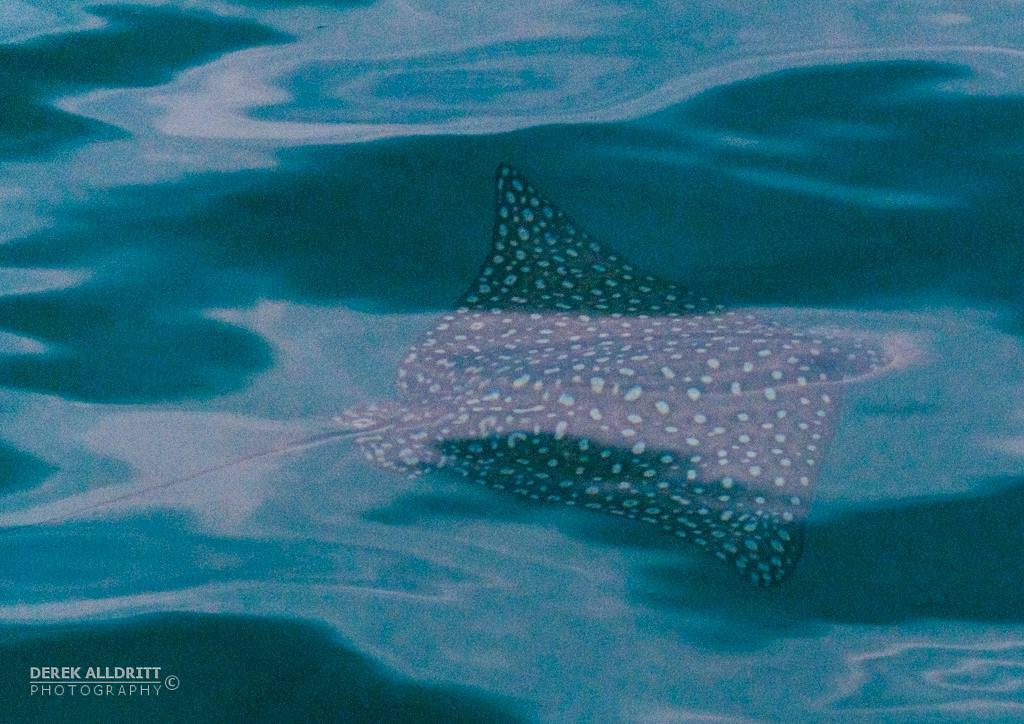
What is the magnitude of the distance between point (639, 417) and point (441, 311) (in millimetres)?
1171

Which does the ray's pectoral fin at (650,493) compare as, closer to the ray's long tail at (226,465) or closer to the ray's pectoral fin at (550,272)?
the ray's long tail at (226,465)

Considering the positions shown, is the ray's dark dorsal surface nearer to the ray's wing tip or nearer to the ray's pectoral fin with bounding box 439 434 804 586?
the ray's pectoral fin with bounding box 439 434 804 586

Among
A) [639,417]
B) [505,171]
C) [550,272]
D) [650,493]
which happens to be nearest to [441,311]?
[550,272]

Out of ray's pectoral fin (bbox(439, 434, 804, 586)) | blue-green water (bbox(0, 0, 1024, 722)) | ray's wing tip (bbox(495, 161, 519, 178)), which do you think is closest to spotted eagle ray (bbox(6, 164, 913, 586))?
ray's pectoral fin (bbox(439, 434, 804, 586))

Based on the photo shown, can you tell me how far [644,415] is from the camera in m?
3.50

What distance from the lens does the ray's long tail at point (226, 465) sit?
3.46 meters

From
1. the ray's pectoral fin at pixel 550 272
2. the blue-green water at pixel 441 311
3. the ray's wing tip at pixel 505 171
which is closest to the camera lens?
the blue-green water at pixel 441 311

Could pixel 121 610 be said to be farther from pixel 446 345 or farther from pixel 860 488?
pixel 860 488

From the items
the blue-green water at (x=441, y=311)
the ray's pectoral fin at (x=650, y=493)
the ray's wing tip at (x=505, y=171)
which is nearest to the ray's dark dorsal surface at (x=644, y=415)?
the ray's pectoral fin at (x=650, y=493)

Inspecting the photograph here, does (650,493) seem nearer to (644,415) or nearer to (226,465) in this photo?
(644,415)

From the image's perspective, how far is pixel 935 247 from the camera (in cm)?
452

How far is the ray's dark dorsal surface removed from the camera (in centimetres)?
330

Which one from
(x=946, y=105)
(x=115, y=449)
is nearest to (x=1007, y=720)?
(x=115, y=449)

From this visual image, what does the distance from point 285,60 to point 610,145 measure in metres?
2.07
